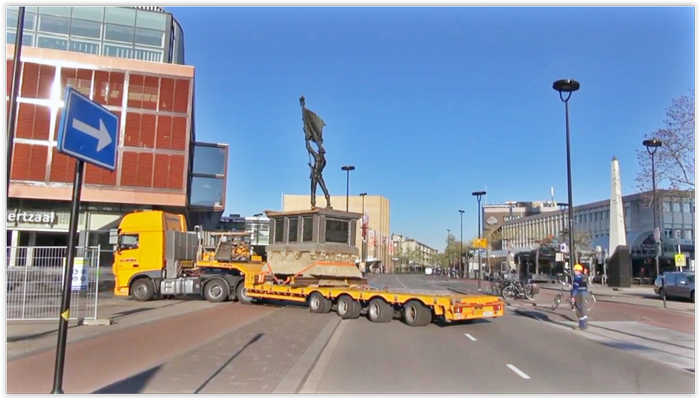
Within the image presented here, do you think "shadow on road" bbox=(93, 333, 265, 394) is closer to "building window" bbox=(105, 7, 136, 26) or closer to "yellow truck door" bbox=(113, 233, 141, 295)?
"yellow truck door" bbox=(113, 233, 141, 295)

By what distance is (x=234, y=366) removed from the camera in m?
8.87

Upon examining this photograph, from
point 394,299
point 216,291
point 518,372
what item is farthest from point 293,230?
point 518,372

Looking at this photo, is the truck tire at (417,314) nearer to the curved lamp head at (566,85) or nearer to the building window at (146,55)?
the curved lamp head at (566,85)

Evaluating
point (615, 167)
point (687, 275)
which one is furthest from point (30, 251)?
point (615, 167)

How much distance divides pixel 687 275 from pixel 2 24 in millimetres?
31483

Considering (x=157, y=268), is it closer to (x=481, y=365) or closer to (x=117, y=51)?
(x=481, y=365)

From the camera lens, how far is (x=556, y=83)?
20.0 meters

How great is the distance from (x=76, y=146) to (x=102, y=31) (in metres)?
52.4

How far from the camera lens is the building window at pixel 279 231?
20859 millimetres

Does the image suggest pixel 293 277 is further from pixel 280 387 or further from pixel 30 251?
pixel 280 387

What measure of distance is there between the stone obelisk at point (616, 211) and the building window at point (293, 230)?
128 ft

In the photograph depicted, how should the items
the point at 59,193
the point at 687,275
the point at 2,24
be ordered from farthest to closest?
the point at 59,193 < the point at 687,275 < the point at 2,24

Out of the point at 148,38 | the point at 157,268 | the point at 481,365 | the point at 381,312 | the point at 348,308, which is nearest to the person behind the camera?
the point at 481,365

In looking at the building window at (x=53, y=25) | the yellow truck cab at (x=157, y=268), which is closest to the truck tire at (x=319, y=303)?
the yellow truck cab at (x=157, y=268)
